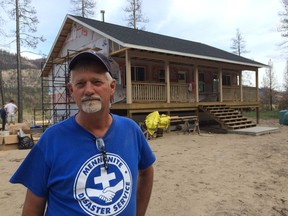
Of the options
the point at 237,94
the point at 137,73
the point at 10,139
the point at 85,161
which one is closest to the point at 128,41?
the point at 137,73

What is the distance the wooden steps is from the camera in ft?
47.4

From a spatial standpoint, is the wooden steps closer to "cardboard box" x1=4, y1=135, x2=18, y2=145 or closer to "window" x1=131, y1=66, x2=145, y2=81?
"window" x1=131, y1=66, x2=145, y2=81

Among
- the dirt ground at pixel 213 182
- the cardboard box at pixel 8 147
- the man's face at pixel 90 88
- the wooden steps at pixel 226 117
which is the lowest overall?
the dirt ground at pixel 213 182

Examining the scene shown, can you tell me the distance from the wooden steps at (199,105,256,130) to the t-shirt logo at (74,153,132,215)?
43.0 ft

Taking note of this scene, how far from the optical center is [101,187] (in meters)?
1.56

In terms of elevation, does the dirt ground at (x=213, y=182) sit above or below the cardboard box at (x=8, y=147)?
below

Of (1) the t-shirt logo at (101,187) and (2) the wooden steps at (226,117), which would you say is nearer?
(1) the t-shirt logo at (101,187)

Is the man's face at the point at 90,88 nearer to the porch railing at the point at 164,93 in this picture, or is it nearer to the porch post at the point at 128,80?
the porch post at the point at 128,80

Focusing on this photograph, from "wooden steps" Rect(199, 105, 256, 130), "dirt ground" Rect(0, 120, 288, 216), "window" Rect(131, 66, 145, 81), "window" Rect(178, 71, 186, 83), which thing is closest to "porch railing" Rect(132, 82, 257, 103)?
"wooden steps" Rect(199, 105, 256, 130)

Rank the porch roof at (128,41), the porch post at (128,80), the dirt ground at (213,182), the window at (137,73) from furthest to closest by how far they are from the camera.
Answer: the window at (137,73) → the porch roof at (128,41) → the porch post at (128,80) → the dirt ground at (213,182)

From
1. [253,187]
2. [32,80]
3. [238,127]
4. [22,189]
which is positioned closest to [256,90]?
[238,127]

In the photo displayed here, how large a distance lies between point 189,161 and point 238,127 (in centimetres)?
768

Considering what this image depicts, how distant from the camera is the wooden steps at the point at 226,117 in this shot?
1444 centimetres

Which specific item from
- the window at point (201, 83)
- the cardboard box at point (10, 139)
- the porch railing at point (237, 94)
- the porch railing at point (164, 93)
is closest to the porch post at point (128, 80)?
the porch railing at point (164, 93)
